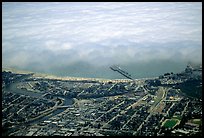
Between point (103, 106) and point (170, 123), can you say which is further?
point (103, 106)

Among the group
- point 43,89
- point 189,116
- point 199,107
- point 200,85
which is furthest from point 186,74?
point 43,89

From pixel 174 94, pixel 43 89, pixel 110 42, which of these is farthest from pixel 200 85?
pixel 110 42

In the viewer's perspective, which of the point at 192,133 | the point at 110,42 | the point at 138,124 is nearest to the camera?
the point at 192,133

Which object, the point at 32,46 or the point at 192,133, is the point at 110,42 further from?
the point at 192,133

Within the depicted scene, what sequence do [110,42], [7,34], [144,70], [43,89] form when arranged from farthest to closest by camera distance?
1. [7,34]
2. [110,42]
3. [144,70]
4. [43,89]

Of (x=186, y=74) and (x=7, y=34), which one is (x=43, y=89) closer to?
(x=186, y=74)

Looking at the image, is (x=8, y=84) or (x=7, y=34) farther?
(x=7, y=34)
